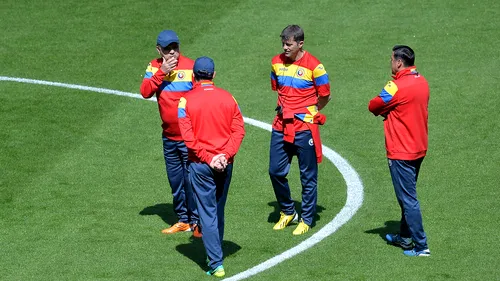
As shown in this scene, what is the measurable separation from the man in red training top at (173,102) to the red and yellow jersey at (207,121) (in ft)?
4.39

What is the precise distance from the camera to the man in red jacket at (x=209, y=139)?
11.8m

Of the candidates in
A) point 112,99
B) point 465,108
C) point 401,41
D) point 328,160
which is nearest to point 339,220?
point 328,160

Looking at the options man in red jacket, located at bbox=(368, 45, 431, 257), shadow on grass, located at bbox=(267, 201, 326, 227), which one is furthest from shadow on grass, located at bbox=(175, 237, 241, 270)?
man in red jacket, located at bbox=(368, 45, 431, 257)

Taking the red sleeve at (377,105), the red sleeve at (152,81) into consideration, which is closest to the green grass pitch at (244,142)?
the red sleeve at (377,105)

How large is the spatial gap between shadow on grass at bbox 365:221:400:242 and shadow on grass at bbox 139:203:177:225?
2.60m

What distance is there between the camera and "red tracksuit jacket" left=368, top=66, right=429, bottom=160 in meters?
12.3

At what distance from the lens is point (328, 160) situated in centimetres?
1616

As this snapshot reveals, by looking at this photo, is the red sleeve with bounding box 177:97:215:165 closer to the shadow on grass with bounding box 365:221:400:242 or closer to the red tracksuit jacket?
the red tracksuit jacket

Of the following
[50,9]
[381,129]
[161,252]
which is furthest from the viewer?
[50,9]

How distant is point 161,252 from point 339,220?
2451 mm

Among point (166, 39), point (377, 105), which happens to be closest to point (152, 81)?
point (166, 39)

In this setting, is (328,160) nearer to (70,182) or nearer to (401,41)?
(70,182)

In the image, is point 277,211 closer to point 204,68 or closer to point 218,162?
point 218,162

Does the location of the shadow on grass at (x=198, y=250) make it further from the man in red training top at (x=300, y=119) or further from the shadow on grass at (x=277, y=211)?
the shadow on grass at (x=277, y=211)
